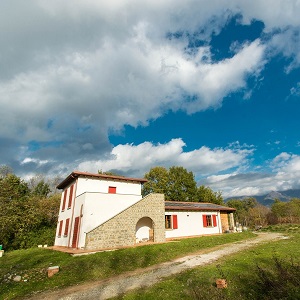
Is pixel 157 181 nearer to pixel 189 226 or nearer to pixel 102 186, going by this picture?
pixel 189 226

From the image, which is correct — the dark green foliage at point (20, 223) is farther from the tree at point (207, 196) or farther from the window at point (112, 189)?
the tree at point (207, 196)

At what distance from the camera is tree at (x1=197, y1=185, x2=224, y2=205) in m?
44.4

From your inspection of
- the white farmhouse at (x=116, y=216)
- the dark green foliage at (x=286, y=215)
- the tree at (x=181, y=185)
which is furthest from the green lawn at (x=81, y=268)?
the dark green foliage at (x=286, y=215)

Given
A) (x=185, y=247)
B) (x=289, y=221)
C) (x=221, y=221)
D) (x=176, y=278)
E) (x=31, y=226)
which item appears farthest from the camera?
(x=289, y=221)

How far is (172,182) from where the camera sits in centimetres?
4716

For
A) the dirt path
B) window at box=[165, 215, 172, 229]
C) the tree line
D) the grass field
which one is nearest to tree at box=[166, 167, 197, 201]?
the tree line

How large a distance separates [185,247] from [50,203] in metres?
20.9

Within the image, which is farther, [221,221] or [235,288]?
[221,221]

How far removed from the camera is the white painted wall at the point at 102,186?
2128 centimetres

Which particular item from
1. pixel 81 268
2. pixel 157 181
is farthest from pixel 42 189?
pixel 81 268

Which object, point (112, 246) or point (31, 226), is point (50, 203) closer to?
point (31, 226)

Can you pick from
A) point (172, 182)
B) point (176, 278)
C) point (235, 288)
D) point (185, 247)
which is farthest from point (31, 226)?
point (172, 182)

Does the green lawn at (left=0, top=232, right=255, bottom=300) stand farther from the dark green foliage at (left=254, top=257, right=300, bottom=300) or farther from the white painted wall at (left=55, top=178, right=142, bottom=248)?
the dark green foliage at (left=254, top=257, right=300, bottom=300)

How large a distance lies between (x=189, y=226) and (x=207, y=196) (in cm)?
2099
